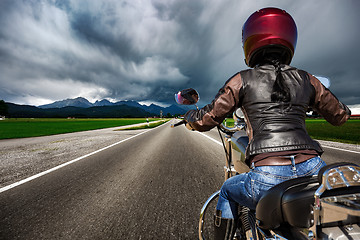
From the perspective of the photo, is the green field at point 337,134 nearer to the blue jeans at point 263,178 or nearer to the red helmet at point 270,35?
the red helmet at point 270,35

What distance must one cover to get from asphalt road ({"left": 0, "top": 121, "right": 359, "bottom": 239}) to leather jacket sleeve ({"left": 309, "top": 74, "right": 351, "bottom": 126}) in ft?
6.15

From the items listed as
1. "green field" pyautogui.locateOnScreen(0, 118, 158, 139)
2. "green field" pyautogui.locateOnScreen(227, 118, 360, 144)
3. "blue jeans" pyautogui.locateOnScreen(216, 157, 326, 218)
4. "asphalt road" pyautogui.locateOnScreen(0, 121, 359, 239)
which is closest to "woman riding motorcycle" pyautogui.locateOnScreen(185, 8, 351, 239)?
"blue jeans" pyautogui.locateOnScreen(216, 157, 326, 218)

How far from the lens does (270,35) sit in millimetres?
1413

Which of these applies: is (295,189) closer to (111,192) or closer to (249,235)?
(249,235)

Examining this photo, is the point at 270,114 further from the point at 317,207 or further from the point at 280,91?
the point at 317,207

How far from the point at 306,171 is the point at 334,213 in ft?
1.31

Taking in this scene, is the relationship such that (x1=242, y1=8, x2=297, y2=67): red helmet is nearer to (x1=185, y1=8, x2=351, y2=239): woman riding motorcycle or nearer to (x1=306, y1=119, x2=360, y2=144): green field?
(x1=185, y1=8, x2=351, y2=239): woman riding motorcycle

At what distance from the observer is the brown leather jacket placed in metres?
1.06

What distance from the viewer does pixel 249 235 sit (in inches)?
50.1

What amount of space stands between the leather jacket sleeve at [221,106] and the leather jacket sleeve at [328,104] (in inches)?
24.5

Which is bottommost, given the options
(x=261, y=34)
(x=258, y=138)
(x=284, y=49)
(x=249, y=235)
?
(x=249, y=235)

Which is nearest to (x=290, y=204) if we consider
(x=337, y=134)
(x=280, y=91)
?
(x=280, y=91)

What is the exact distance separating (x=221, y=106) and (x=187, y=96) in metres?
0.54

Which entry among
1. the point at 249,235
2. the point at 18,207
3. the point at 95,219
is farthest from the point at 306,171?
the point at 18,207
